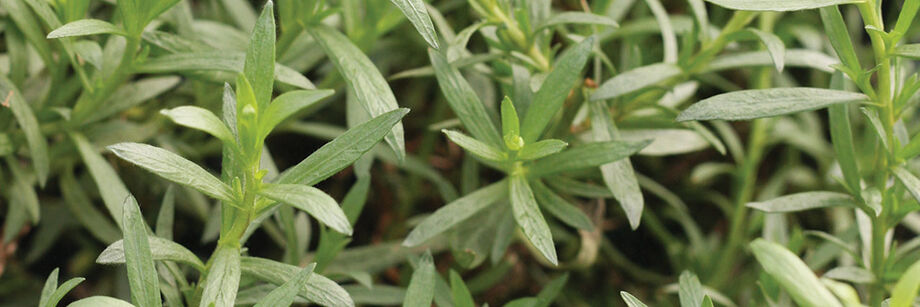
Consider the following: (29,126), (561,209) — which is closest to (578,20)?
(561,209)

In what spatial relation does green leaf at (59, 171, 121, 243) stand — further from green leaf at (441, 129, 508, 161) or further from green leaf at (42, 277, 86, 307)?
green leaf at (441, 129, 508, 161)

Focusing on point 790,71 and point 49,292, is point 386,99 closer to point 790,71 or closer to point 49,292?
point 49,292

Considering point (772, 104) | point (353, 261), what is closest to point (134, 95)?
point (353, 261)

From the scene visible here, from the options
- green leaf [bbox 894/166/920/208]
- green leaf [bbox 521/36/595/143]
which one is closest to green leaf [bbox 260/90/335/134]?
green leaf [bbox 521/36/595/143]

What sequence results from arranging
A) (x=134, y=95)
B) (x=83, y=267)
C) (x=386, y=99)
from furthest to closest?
(x=83, y=267) → (x=134, y=95) → (x=386, y=99)

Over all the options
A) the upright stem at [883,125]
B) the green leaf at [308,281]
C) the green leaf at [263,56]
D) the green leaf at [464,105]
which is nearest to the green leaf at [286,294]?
the green leaf at [308,281]

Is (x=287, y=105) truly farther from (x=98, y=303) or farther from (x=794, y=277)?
(x=794, y=277)
